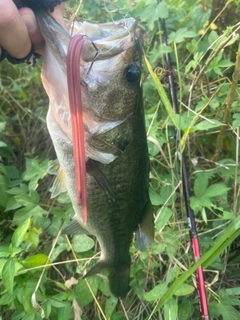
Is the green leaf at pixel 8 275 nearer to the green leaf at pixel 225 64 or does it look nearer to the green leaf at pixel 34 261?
the green leaf at pixel 34 261

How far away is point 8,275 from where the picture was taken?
1.33 meters

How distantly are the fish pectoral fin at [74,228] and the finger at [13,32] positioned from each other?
0.74 m

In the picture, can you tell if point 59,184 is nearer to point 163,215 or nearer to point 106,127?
point 106,127

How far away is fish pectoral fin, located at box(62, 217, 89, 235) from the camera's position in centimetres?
154

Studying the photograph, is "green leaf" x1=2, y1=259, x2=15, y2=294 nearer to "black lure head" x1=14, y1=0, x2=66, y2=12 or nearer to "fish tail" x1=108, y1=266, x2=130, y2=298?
"fish tail" x1=108, y1=266, x2=130, y2=298

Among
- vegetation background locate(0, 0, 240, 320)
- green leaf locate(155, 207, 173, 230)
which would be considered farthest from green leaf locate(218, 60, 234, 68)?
green leaf locate(155, 207, 173, 230)

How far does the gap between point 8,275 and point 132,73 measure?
0.87 metres

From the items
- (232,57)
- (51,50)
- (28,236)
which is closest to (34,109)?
(28,236)

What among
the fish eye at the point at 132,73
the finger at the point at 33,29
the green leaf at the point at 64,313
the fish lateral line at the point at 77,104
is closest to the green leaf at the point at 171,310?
the green leaf at the point at 64,313

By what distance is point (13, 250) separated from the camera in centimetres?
138

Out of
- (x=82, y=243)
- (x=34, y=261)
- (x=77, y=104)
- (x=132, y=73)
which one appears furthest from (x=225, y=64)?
(x=34, y=261)

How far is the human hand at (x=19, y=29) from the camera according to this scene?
0.97 m

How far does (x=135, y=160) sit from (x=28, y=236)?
72cm

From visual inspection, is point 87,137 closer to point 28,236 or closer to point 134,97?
point 134,97
